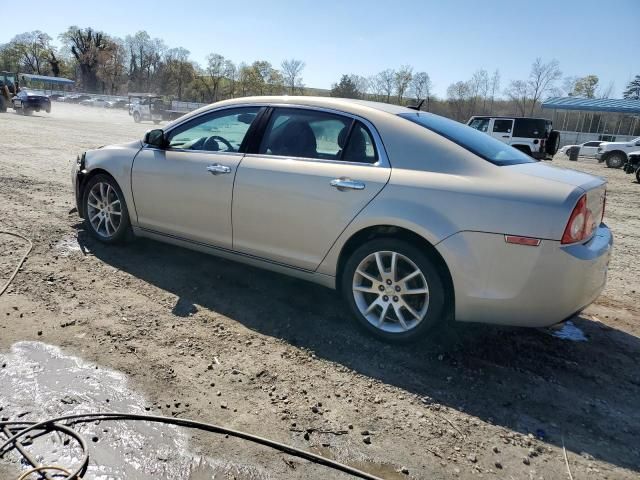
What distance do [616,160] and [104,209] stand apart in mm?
28702

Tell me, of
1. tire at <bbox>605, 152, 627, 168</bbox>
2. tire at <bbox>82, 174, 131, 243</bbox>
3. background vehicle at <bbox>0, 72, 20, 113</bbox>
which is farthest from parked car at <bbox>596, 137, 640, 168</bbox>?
background vehicle at <bbox>0, 72, 20, 113</bbox>

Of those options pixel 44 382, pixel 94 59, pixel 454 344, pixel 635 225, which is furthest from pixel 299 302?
pixel 94 59

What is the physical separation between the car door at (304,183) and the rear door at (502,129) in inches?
792

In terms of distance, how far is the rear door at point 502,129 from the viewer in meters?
21.9

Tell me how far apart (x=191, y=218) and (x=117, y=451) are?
2280mm

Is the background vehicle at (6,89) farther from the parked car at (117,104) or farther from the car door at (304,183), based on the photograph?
the car door at (304,183)

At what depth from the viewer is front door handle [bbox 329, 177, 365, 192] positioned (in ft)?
11.0

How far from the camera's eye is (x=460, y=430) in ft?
8.52

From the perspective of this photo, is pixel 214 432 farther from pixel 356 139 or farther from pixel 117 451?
pixel 356 139

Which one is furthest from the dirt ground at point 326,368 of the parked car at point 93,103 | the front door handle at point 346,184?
the parked car at point 93,103

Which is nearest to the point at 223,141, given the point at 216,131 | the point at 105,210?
the point at 216,131

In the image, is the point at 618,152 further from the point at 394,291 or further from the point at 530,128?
the point at 394,291

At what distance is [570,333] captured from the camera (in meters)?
3.84

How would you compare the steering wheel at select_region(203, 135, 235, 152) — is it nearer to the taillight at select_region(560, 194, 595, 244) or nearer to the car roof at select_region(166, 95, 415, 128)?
the car roof at select_region(166, 95, 415, 128)
